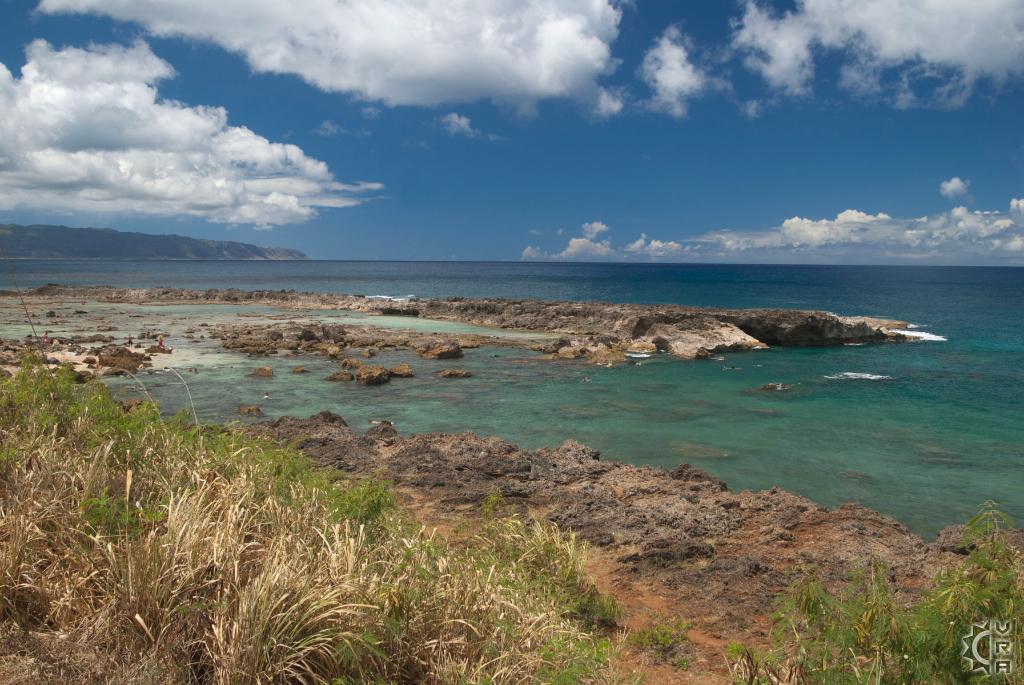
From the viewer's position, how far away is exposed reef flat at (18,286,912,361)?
33656 millimetres

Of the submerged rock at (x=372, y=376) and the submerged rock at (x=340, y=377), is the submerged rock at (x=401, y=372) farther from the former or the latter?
the submerged rock at (x=340, y=377)

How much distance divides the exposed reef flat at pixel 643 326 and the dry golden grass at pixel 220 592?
25.4m

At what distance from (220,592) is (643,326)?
34171 mm

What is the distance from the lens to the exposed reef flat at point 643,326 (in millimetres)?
33656

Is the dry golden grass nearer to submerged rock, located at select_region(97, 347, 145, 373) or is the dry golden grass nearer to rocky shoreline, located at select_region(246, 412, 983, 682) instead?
rocky shoreline, located at select_region(246, 412, 983, 682)

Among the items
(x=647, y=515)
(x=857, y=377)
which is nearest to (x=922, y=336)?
(x=857, y=377)

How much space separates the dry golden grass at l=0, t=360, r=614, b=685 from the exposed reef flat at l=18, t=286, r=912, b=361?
25416 mm

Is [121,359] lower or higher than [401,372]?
higher

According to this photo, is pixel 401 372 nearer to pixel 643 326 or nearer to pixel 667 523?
pixel 643 326

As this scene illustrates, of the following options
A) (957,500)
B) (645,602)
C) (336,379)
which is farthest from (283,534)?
(336,379)

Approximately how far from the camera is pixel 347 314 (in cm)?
5212

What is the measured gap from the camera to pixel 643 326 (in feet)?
121

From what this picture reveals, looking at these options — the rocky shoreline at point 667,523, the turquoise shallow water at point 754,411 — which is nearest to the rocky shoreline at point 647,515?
the rocky shoreline at point 667,523

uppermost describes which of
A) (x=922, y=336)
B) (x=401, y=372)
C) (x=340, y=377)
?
(x=922, y=336)
